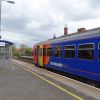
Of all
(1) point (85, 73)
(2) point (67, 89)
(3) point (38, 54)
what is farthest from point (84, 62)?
(3) point (38, 54)

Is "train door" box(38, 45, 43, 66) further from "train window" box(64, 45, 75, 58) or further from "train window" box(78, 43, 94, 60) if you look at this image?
"train window" box(78, 43, 94, 60)

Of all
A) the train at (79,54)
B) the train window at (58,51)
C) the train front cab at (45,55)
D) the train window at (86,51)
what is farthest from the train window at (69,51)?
the train front cab at (45,55)

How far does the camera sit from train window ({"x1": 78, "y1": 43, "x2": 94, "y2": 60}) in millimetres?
17797

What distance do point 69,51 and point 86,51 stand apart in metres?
3.65

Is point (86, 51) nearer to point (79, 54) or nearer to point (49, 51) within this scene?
point (79, 54)

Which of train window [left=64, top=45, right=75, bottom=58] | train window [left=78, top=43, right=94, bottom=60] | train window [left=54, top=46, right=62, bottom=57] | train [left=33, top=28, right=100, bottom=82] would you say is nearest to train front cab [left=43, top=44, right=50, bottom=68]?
train [left=33, top=28, right=100, bottom=82]

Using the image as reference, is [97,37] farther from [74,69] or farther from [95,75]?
[74,69]

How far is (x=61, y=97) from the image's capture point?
42.7 ft

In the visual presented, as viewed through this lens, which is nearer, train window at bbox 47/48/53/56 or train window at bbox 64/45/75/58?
train window at bbox 64/45/75/58

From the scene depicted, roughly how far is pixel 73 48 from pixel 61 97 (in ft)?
28.1

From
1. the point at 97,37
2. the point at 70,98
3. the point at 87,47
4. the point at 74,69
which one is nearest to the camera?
the point at 70,98

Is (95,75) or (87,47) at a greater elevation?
(87,47)

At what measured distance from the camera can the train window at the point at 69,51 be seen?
69.9 ft

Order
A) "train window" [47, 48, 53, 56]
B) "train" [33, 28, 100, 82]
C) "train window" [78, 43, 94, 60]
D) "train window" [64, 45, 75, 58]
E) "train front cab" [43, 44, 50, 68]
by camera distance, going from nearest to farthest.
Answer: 1. "train" [33, 28, 100, 82]
2. "train window" [78, 43, 94, 60]
3. "train window" [64, 45, 75, 58]
4. "train window" [47, 48, 53, 56]
5. "train front cab" [43, 44, 50, 68]
